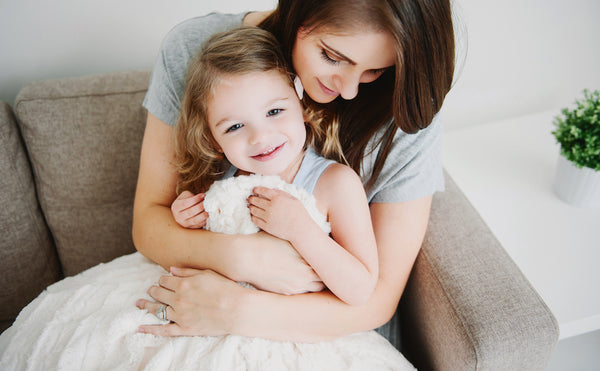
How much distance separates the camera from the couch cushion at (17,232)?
128cm

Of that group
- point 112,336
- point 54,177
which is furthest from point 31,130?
point 112,336

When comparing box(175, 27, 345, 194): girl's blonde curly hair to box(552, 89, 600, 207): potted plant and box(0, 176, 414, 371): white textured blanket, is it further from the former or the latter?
box(552, 89, 600, 207): potted plant

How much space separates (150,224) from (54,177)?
1.76 ft

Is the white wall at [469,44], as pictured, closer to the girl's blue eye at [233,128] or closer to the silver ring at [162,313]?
the girl's blue eye at [233,128]

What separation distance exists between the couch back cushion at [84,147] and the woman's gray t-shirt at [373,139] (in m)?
0.29

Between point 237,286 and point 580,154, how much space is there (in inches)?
48.7

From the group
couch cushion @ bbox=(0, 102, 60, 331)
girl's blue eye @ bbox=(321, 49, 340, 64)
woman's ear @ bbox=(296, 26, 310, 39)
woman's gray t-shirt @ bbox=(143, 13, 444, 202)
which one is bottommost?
couch cushion @ bbox=(0, 102, 60, 331)

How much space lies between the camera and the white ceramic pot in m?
1.31

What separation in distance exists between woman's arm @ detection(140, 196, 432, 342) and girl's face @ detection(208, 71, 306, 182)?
31cm

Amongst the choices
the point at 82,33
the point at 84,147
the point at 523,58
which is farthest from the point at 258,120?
the point at 523,58

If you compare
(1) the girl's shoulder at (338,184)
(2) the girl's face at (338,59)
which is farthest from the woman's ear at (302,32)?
(1) the girl's shoulder at (338,184)

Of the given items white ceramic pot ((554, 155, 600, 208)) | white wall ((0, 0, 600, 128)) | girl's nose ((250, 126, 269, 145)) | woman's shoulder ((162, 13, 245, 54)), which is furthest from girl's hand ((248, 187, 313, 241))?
white ceramic pot ((554, 155, 600, 208))

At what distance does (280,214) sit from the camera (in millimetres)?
898

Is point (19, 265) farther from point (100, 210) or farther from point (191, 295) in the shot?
point (191, 295)
